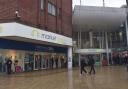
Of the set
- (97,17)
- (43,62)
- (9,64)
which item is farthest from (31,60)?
(97,17)

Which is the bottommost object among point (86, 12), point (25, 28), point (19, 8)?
point (25, 28)

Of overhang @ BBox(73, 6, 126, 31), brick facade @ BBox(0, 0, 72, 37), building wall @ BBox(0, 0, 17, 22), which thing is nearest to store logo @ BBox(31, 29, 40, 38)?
brick facade @ BBox(0, 0, 72, 37)

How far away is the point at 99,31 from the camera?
60.5 m

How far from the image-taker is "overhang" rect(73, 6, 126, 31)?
169 feet

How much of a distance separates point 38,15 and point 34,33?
323cm

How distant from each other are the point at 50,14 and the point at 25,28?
29.8 ft

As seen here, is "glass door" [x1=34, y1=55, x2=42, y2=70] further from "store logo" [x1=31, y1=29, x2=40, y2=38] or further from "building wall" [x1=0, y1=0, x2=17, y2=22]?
"building wall" [x1=0, y1=0, x2=17, y2=22]

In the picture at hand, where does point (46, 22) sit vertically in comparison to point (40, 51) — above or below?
above

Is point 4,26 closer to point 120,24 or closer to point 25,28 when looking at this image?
point 25,28

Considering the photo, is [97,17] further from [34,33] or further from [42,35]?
[34,33]

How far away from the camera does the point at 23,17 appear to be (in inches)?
1185

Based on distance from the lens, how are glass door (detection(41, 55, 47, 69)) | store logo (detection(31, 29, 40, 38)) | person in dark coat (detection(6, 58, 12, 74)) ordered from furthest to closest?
glass door (detection(41, 55, 47, 69)) < store logo (detection(31, 29, 40, 38)) < person in dark coat (detection(6, 58, 12, 74))

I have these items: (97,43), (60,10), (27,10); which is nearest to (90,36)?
(97,43)

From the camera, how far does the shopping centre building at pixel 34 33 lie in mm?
28964
